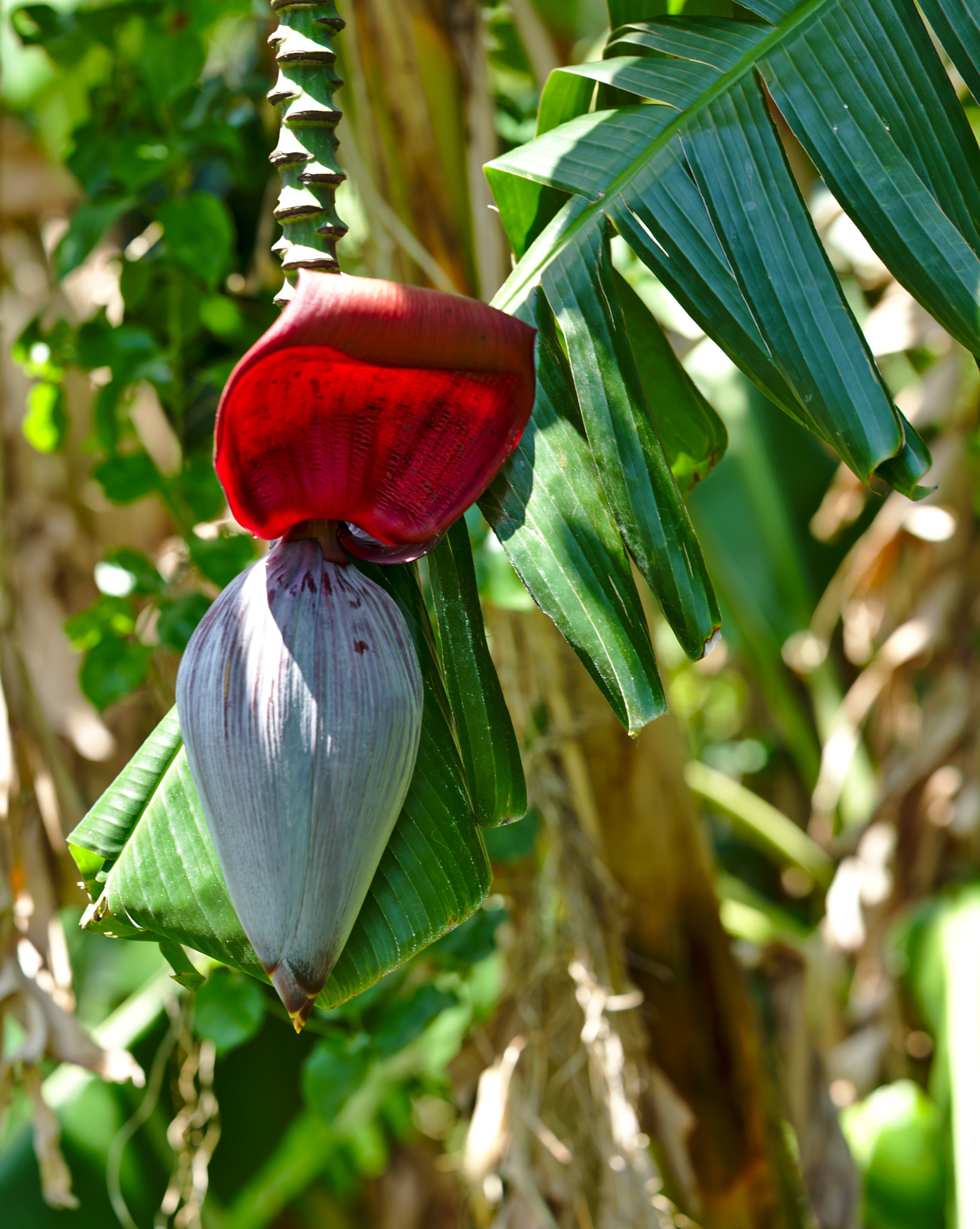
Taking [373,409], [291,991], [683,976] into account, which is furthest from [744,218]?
[683,976]

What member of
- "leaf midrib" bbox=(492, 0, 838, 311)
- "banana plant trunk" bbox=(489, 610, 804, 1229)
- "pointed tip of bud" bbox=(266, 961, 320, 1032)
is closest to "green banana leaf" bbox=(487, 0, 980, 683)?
"leaf midrib" bbox=(492, 0, 838, 311)

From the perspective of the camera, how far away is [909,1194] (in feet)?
3.04

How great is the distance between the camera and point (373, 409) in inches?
9.6

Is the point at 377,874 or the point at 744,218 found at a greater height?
the point at 744,218

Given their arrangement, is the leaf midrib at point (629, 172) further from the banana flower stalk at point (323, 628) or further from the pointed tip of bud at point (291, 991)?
the pointed tip of bud at point (291, 991)

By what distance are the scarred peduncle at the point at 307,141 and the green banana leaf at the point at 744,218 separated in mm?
71

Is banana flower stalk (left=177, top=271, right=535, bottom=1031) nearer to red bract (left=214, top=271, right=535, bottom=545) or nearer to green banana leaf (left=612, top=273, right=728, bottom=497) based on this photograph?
red bract (left=214, top=271, right=535, bottom=545)

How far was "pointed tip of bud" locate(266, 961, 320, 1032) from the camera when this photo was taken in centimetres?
24

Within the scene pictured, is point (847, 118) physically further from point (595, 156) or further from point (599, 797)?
point (599, 797)

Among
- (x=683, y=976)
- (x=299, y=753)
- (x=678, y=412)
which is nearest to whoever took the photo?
(x=299, y=753)

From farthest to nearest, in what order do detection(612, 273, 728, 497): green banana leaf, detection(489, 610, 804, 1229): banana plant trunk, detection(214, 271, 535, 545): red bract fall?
detection(489, 610, 804, 1229): banana plant trunk, detection(612, 273, 728, 497): green banana leaf, detection(214, 271, 535, 545): red bract

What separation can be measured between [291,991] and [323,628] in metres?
0.09

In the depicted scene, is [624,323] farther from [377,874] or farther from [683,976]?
[683,976]

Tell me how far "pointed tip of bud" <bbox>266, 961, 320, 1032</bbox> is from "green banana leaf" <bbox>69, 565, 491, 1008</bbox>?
0.09ft
